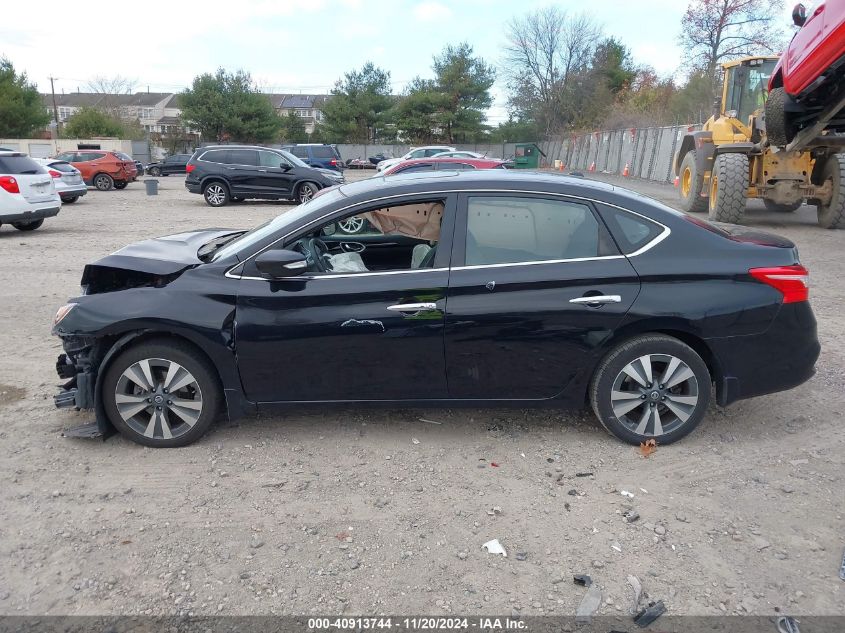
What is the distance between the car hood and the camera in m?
4.16

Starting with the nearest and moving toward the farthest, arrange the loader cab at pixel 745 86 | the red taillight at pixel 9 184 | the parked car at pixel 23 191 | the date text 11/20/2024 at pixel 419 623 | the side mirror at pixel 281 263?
the date text 11/20/2024 at pixel 419 623 < the side mirror at pixel 281 263 < the red taillight at pixel 9 184 < the parked car at pixel 23 191 < the loader cab at pixel 745 86

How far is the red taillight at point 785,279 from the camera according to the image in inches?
156

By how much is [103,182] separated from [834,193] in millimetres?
25819

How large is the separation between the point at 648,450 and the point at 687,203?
12.5 metres

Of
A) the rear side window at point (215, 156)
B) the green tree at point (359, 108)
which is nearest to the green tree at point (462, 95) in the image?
the green tree at point (359, 108)

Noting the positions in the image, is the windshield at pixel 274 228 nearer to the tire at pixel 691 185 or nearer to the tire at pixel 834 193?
the tire at pixel 834 193

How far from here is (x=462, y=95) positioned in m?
58.8

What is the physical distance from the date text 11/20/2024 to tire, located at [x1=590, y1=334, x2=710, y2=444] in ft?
5.50

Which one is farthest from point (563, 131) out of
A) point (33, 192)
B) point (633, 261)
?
point (633, 261)

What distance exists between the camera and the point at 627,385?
4012mm

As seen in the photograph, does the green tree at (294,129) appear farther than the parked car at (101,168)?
Yes

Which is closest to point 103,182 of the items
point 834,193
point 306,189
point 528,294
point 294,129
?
point 306,189

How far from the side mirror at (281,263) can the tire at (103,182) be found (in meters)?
27.0

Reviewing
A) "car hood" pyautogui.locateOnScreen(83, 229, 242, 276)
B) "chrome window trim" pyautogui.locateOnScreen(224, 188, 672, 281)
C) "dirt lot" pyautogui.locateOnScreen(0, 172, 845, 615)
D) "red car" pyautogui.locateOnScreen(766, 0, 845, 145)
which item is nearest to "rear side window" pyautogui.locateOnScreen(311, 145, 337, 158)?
"red car" pyautogui.locateOnScreen(766, 0, 845, 145)
